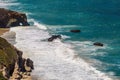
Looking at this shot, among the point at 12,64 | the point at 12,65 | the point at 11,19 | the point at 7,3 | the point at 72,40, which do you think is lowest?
the point at 7,3

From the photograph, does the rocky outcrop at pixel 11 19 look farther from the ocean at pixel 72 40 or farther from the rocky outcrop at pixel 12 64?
the rocky outcrop at pixel 12 64

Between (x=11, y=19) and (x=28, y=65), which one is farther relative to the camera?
(x=11, y=19)

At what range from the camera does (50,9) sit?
5645 inches

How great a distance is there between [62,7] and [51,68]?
82.0 metres

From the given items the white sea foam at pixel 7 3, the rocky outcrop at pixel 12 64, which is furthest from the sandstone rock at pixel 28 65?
the white sea foam at pixel 7 3

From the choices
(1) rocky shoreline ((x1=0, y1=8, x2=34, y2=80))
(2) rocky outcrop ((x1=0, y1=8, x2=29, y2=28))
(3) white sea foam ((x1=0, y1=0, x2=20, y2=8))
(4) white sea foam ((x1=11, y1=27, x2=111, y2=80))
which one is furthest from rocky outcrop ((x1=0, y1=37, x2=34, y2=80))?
(3) white sea foam ((x1=0, y1=0, x2=20, y2=8))

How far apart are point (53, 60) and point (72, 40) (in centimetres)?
1954

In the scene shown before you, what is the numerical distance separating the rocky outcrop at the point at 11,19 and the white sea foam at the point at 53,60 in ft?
33.3

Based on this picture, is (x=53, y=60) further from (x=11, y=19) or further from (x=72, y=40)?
(x=11, y=19)

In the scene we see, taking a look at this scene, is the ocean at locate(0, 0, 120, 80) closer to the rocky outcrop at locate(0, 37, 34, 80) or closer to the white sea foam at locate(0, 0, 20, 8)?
the white sea foam at locate(0, 0, 20, 8)

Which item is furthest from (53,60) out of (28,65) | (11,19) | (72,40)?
(11,19)

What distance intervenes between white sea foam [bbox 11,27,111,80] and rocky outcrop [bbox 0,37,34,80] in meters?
1.82

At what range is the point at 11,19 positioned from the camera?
359ft

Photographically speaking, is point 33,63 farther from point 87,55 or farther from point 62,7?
point 62,7
